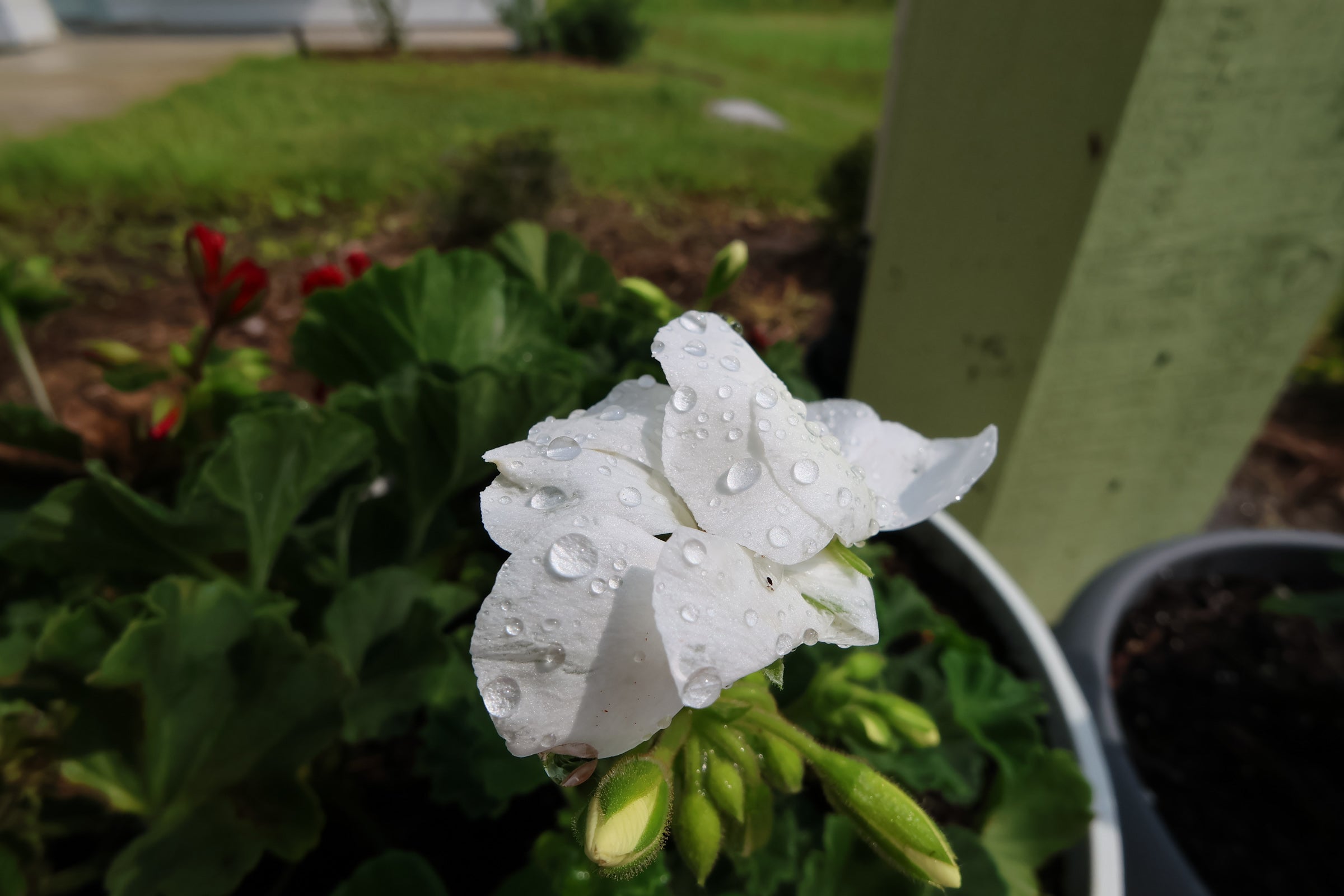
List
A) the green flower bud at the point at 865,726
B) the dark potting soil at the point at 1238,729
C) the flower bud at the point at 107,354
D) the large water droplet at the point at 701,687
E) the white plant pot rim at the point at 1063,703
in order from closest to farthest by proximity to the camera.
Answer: the large water droplet at the point at 701,687
the green flower bud at the point at 865,726
the white plant pot rim at the point at 1063,703
the flower bud at the point at 107,354
the dark potting soil at the point at 1238,729

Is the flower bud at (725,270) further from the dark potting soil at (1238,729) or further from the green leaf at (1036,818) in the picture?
the dark potting soil at (1238,729)

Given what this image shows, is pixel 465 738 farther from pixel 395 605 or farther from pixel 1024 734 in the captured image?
pixel 1024 734

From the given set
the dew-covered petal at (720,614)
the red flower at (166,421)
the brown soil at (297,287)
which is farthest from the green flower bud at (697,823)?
the brown soil at (297,287)

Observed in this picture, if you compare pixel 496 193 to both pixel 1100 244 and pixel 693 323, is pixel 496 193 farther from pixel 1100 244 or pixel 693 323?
pixel 693 323

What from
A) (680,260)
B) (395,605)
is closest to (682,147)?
(680,260)

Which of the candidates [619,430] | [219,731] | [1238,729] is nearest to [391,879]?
[219,731]

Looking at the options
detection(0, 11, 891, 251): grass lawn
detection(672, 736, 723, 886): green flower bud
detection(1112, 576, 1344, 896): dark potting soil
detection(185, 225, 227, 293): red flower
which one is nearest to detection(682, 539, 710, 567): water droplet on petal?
detection(672, 736, 723, 886): green flower bud

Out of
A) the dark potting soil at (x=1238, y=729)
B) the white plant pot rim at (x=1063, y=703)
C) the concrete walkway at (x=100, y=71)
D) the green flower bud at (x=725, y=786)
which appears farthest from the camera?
the concrete walkway at (x=100, y=71)
